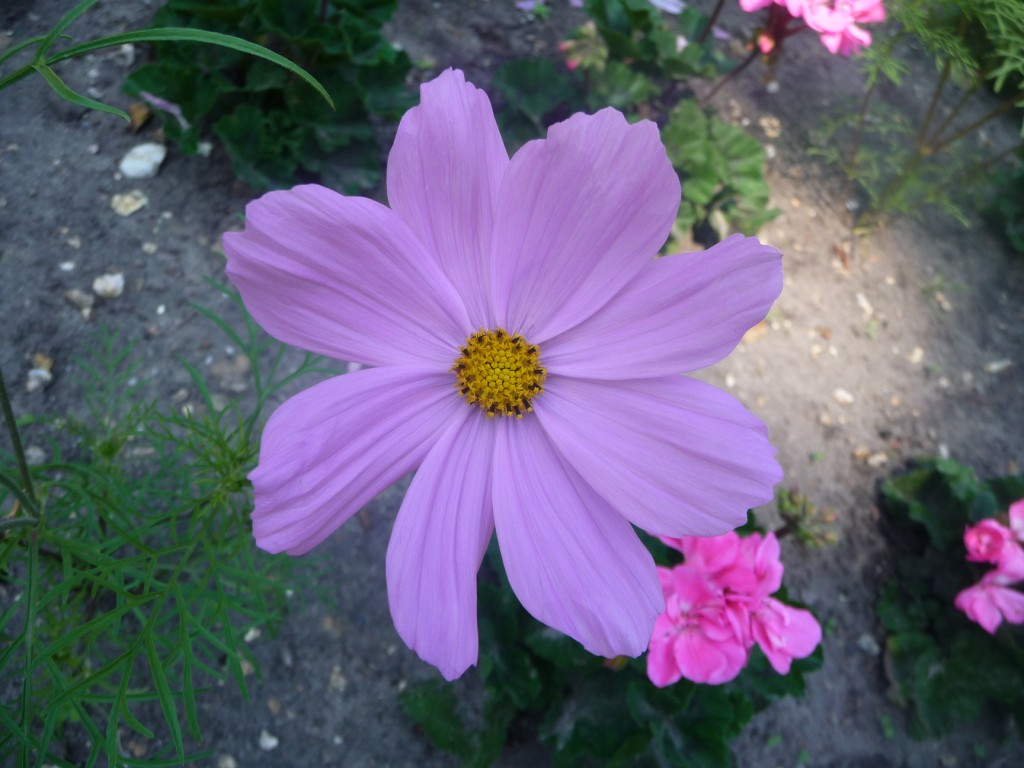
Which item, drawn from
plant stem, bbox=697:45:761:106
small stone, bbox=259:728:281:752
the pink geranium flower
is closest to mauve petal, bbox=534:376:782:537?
the pink geranium flower

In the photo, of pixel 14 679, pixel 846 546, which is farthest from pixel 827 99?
pixel 14 679

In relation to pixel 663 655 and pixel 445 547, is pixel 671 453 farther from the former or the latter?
pixel 663 655

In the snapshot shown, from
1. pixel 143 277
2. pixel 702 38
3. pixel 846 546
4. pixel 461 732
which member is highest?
pixel 702 38

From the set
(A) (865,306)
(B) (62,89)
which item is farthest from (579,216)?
(A) (865,306)

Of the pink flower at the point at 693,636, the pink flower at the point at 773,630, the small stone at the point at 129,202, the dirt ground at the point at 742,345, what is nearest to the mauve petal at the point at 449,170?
the pink flower at the point at 693,636

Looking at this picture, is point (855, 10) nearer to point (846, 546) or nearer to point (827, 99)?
point (827, 99)

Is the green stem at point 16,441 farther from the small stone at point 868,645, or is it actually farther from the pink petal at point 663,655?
the small stone at point 868,645
